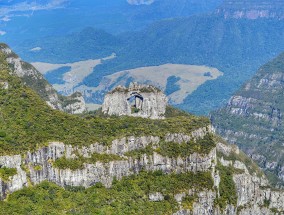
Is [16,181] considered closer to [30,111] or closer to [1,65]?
[30,111]

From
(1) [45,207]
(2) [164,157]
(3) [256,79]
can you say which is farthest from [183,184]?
(3) [256,79]

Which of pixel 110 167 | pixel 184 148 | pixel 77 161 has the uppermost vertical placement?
pixel 184 148

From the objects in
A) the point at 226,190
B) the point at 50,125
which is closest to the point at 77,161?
the point at 50,125

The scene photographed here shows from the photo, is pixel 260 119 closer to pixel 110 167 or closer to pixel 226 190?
pixel 226 190

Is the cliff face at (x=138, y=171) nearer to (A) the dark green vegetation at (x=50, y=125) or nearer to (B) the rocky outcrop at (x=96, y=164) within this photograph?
(B) the rocky outcrop at (x=96, y=164)

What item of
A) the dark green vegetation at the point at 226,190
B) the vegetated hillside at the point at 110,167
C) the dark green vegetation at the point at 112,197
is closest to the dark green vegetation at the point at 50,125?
the vegetated hillside at the point at 110,167

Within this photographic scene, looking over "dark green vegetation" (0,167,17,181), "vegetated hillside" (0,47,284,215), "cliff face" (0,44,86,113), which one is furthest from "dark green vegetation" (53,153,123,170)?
"cliff face" (0,44,86,113)
